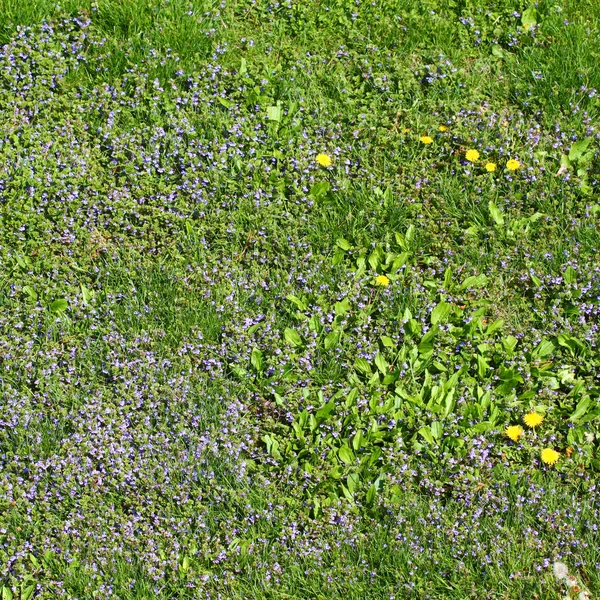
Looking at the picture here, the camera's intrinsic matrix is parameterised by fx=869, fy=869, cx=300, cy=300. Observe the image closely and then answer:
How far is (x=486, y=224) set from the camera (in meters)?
4.81

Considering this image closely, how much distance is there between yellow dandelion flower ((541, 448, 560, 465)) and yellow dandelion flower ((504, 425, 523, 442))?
13 cm

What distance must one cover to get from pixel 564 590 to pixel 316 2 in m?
3.92

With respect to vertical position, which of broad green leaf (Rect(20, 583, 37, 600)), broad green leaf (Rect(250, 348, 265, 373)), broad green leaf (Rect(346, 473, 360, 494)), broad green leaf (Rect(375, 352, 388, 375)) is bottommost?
broad green leaf (Rect(20, 583, 37, 600))

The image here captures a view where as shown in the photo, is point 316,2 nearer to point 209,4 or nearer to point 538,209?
point 209,4

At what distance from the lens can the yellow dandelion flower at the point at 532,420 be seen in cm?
410

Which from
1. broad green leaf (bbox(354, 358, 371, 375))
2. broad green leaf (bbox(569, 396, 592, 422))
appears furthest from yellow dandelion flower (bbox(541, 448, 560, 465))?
broad green leaf (bbox(354, 358, 371, 375))

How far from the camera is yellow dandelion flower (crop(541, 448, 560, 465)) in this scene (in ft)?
13.0

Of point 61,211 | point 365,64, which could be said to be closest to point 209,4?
point 365,64

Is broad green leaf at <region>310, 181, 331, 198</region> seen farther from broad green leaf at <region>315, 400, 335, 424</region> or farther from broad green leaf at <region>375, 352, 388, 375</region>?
broad green leaf at <region>315, 400, 335, 424</region>

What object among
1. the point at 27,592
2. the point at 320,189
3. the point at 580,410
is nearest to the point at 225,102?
the point at 320,189

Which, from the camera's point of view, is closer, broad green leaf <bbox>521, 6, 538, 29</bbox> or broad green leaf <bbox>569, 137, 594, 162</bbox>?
broad green leaf <bbox>569, 137, 594, 162</bbox>

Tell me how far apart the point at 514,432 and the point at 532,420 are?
0.38ft

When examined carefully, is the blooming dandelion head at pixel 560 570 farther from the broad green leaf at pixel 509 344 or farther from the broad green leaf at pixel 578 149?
the broad green leaf at pixel 578 149

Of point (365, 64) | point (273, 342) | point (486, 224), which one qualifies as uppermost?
point (365, 64)
